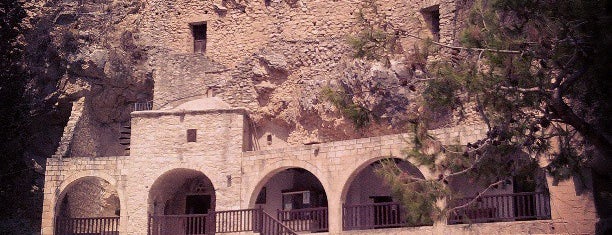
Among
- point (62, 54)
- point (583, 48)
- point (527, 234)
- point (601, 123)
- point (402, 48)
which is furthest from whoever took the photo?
point (62, 54)

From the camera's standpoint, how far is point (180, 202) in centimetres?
2502

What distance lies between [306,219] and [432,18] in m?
7.99

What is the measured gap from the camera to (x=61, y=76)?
86.5ft

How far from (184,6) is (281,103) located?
5791 millimetres

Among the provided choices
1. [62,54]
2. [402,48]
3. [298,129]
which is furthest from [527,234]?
[62,54]

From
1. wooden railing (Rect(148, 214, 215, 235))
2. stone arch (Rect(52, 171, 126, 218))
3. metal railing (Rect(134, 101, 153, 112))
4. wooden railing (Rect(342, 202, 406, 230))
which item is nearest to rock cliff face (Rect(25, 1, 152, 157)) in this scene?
metal railing (Rect(134, 101, 153, 112))

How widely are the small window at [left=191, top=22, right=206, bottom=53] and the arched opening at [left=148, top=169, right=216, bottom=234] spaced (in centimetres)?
513

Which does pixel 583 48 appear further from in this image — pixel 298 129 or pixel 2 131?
pixel 2 131

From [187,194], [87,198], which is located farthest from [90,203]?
[187,194]

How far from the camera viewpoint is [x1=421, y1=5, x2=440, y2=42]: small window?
23641mm

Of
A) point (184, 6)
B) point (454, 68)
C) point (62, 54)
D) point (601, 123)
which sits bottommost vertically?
point (601, 123)

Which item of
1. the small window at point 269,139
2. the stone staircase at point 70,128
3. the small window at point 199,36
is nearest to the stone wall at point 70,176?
the stone staircase at point 70,128

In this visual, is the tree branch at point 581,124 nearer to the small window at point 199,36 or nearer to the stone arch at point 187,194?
the stone arch at point 187,194

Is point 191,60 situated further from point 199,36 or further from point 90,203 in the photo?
point 90,203
